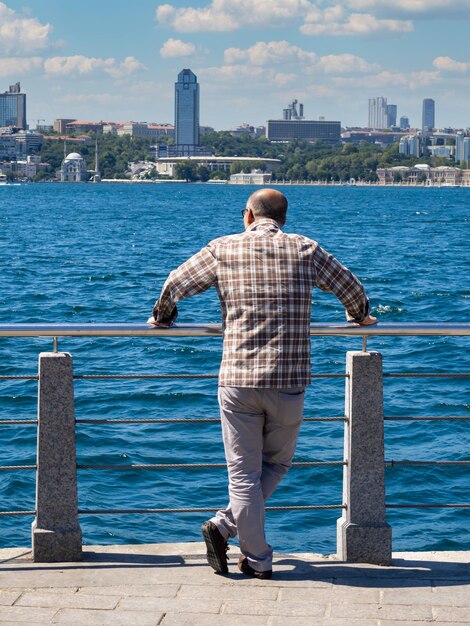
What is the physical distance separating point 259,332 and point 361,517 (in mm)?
1049

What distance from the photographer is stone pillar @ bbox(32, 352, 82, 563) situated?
519 centimetres

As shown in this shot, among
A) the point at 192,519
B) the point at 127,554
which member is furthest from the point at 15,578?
the point at 192,519

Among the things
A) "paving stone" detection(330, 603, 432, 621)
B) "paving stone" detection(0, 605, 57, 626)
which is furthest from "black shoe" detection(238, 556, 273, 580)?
"paving stone" detection(0, 605, 57, 626)

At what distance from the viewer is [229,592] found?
480 centimetres

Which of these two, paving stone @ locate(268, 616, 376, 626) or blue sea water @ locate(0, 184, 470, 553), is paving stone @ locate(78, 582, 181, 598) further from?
blue sea water @ locate(0, 184, 470, 553)

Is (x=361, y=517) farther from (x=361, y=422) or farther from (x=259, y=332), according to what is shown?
(x=259, y=332)

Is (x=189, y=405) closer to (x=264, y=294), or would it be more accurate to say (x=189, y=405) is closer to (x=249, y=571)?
(x=249, y=571)

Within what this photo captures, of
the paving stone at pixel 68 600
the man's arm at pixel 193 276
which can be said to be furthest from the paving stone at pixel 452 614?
the man's arm at pixel 193 276

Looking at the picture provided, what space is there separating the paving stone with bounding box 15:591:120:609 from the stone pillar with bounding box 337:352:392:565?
114 cm

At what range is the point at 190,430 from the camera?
14977mm

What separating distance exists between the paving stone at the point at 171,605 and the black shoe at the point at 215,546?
34 centimetres

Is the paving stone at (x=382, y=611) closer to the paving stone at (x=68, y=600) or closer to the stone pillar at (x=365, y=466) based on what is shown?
the stone pillar at (x=365, y=466)

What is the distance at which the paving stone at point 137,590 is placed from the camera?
15.6 ft

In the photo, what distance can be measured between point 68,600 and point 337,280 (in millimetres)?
1643
